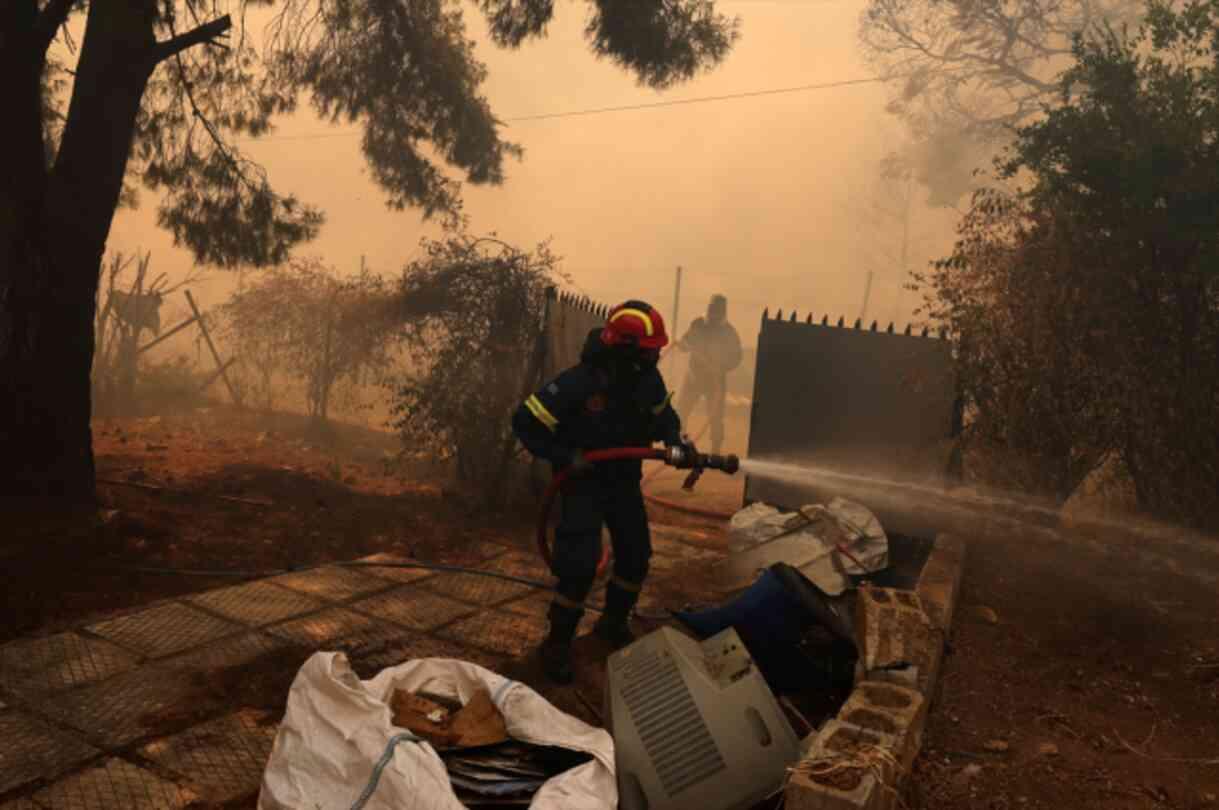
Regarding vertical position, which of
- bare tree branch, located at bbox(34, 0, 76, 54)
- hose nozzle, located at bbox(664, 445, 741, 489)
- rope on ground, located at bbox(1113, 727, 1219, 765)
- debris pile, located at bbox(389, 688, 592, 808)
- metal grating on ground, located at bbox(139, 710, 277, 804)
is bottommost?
metal grating on ground, located at bbox(139, 710, 277, 804)

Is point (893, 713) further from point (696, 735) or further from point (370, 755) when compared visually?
point (370, 755)

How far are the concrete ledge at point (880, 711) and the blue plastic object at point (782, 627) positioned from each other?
231 millimetres

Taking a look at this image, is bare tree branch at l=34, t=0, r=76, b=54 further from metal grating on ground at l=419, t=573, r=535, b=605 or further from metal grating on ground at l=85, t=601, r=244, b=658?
metal grating on ground at l=419, t=573, r=535, b=605

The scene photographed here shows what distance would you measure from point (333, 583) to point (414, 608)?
2.17 feet

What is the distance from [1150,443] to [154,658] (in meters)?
6.65

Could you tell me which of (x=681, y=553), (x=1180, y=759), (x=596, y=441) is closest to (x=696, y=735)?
(x=596, y=441)

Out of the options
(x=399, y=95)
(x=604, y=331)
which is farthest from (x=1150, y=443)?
(x=399, y=95)

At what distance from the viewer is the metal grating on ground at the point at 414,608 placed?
4891 millimetres

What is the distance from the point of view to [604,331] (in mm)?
4281

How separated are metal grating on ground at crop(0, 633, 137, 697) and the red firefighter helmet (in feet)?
8.80

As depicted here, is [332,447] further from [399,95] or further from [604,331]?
[604,331]

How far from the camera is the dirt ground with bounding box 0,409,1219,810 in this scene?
337cm

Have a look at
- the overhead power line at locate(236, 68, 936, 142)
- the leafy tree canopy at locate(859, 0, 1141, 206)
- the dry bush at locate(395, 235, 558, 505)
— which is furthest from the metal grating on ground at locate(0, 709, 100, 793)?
the overhead power line at locate(236, 68, 936, 142)

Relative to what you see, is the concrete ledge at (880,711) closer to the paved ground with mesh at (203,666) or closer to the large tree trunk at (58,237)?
the paved ground with mesh at (203,666)
